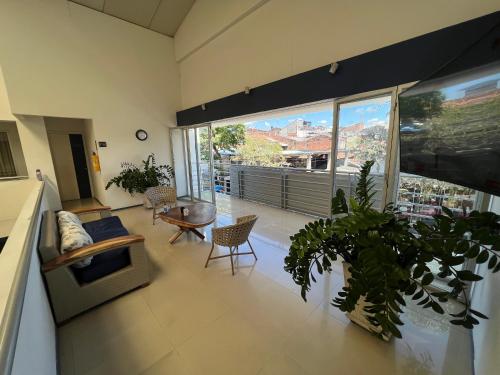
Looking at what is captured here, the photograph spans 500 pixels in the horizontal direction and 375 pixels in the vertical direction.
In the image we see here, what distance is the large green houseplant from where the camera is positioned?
15.8ft

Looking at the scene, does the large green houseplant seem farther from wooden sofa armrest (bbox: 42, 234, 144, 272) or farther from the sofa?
wooden sofa armrest (bbox: 42, 234, 144, 272)

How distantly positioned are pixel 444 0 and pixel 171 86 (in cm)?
540

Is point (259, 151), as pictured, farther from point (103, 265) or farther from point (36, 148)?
point (103, 265)

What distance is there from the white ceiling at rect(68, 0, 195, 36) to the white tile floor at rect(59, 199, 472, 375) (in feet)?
17.7

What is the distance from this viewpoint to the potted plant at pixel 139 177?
4809mm

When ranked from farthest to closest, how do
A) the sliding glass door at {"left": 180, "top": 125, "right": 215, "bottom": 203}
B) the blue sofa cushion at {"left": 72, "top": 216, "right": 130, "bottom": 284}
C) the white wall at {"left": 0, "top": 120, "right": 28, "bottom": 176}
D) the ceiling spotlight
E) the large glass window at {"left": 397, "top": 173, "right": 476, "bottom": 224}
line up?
the sliding glass door at {"left": 180, "top": 125, "right": 215, "bottom": 203}
the white wall at {"left": 0, "top": 120, "right": 28, "bottom": 176}
the ceiling spotlight
the large glass window at {"left": 397, "top": 173, "right": 476, "bottom": 224}
the blue sofa cushion at {"left": 72, "top": 216, "right": 130, "bottom": 284}

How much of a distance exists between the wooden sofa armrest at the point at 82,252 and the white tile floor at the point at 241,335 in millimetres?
569

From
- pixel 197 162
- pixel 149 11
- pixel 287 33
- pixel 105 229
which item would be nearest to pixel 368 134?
pixel 287 33

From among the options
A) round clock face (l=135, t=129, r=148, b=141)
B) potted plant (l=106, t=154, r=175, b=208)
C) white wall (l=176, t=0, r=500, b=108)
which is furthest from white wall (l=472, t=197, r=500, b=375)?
round clock face (l=135, t=129, r=148, b=141)

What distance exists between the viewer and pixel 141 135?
17.1 feet

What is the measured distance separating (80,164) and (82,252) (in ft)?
18.5

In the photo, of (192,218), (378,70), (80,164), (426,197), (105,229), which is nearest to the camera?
(378,70)

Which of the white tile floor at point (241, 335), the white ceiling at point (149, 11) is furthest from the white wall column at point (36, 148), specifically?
the white tile floor at point (241, 335)

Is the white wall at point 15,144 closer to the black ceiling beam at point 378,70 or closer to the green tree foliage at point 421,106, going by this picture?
the black ceiling beam at point 378,70
